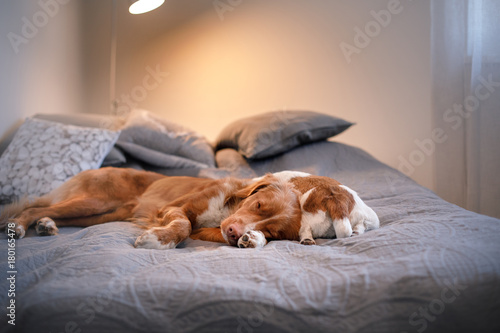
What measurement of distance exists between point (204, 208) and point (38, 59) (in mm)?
2607

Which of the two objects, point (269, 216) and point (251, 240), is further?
point (269, 216)

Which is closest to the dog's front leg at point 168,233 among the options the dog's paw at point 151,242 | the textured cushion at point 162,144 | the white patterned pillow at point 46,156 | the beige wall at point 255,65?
the dog's paw at point 151,242

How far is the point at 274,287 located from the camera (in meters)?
0.91

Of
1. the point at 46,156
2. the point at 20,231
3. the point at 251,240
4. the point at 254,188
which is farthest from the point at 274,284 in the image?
the point at 46,156

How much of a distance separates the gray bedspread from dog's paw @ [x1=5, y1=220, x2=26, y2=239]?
45cm

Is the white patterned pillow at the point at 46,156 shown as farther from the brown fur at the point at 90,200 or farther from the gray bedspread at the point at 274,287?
the gray bedspread at the point at 274,287

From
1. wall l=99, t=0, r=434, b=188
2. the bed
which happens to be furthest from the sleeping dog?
wall l=99, t=0, r=434, b=188

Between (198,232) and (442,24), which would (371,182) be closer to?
(198,232)

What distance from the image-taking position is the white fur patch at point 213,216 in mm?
1729

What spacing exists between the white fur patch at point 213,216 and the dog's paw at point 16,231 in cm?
78

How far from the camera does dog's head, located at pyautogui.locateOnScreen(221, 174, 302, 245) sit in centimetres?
143

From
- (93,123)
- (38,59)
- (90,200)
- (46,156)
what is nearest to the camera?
(90,200)

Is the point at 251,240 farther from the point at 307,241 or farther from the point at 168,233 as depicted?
the point at 168,233

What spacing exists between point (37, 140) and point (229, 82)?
2.36 m
